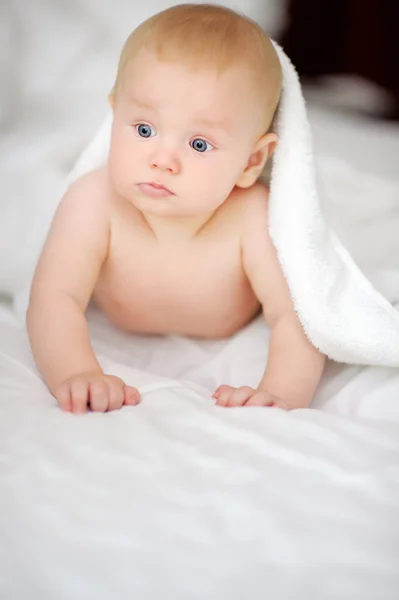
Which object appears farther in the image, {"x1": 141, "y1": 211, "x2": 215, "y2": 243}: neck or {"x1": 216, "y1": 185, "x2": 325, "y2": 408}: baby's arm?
{"x1": 141, "y1": 211, "x2": 215, "y2": 243}: neck

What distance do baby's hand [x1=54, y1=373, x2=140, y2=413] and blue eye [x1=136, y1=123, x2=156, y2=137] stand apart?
0.30 meters

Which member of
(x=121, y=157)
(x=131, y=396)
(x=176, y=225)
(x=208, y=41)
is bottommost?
(x=131, y=396)

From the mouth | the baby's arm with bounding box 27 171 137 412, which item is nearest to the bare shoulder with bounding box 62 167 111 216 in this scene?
the baby's arm with bounding box 27 171 137 412

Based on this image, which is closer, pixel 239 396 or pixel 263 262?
pixel 239 396

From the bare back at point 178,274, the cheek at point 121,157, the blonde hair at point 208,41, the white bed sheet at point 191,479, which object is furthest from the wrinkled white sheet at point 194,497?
the blonde hair at point 208,41

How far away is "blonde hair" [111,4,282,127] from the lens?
103 cm

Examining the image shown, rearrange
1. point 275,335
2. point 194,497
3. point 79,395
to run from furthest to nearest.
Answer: point 275,335 → point 79,395 → point 194,497

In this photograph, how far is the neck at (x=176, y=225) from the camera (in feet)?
3.83

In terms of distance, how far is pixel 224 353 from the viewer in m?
1.21

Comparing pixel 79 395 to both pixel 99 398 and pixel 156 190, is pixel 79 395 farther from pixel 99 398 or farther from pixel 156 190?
pixel 156 190

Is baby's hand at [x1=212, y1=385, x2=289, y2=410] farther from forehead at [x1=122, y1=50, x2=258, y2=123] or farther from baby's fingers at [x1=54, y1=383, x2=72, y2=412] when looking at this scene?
forehead at [x1=122, y1=50, x2=258, y2=123]

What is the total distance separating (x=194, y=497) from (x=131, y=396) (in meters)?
0.21

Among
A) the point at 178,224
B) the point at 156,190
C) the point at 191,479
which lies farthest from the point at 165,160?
the point at 191,479

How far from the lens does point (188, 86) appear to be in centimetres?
103
